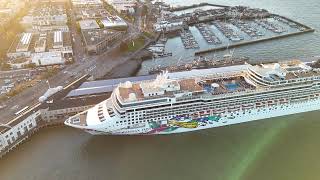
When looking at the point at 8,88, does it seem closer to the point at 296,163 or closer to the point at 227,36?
the point at 296,163

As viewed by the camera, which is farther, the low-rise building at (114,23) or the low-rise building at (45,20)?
the low-rise building at (45,20)

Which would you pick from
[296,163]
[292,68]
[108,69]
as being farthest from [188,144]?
[108,69]

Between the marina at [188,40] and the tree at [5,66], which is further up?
the marina at [188,40]

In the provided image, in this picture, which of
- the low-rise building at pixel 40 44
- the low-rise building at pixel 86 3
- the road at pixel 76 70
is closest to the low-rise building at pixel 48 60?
the low-rise building at pixel 40 44

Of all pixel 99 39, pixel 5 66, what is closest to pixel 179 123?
Result: pixel 99 39

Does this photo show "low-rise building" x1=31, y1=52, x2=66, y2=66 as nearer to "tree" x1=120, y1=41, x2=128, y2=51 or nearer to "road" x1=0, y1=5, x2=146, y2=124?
"road" x1=0, y1=5, x2=146, y2=124

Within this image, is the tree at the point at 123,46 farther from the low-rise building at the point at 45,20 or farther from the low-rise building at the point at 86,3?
the low-rise building at the point at 86,3
